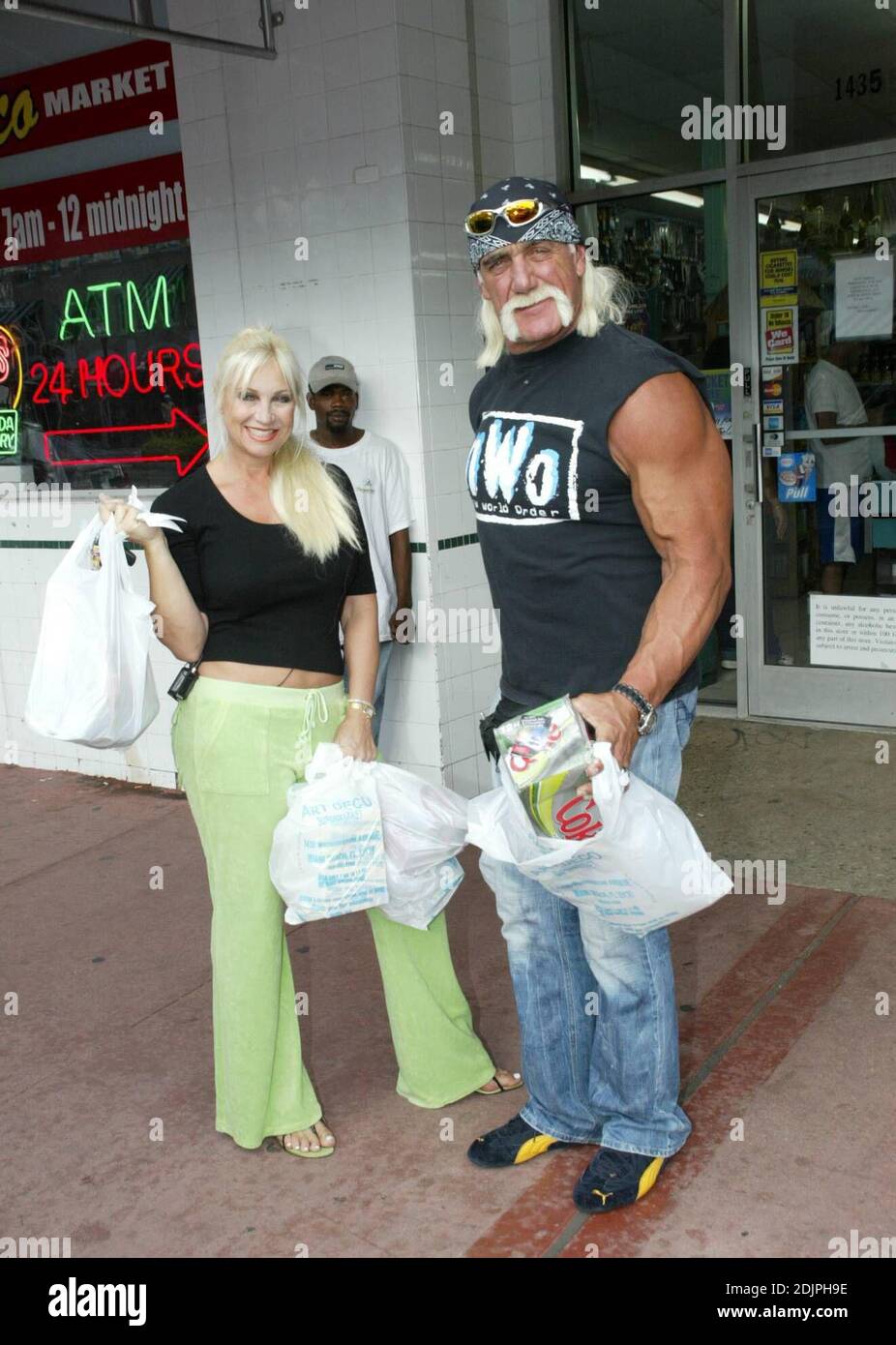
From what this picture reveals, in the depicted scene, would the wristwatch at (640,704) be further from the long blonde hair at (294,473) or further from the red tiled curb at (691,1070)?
the red tiled curb at (691,1070)

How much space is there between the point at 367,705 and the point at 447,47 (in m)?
3.26

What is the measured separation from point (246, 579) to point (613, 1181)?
1562 millimetres

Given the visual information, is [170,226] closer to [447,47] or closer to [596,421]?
[447,47]

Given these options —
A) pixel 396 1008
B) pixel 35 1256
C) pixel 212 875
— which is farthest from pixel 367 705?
pixel 35 1256

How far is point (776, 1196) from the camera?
271 cm

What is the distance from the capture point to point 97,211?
593cm

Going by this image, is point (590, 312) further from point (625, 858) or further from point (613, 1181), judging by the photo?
point (613, 1181)

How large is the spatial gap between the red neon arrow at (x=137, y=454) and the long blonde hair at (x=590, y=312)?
3.06 meters

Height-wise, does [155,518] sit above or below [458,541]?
above

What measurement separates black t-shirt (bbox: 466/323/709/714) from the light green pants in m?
0.60

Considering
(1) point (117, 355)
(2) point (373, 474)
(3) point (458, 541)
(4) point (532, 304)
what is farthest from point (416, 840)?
(1) point (117, 355)

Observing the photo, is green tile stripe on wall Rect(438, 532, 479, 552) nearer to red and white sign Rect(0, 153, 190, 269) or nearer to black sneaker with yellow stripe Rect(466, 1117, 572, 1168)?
red and white sign Rect(0, 153, 190, 269)

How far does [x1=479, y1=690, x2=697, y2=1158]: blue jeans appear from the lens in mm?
2709

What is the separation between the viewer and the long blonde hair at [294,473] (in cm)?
289
